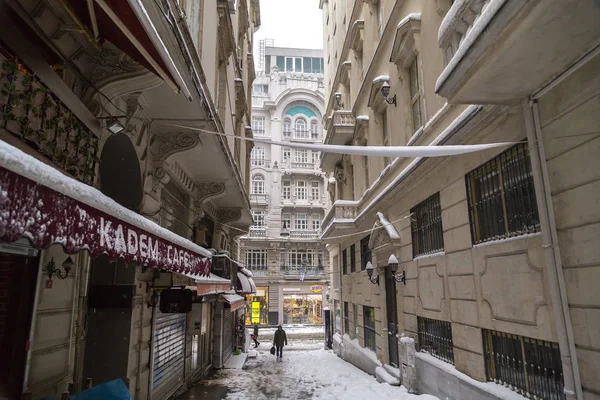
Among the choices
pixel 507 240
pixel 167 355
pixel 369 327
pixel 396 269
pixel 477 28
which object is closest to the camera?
pixel 477 28

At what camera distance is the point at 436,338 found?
9.30 metres

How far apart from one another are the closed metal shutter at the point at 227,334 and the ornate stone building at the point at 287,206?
2191cm

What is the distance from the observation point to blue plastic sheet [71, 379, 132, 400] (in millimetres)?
4836

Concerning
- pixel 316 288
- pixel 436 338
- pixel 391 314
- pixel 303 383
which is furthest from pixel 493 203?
pixel 316 288

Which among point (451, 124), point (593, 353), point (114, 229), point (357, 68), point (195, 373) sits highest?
point (357, 68)

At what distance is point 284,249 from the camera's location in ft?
141

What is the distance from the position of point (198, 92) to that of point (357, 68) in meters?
13.3

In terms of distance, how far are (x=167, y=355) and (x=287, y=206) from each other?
3418 cm

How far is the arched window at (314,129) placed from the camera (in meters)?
45.2

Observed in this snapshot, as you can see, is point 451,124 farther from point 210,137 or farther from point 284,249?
point 284,249

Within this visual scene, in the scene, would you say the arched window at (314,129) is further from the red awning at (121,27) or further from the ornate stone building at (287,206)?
the red awning at (121,27)

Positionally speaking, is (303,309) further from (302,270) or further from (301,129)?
(301,129)

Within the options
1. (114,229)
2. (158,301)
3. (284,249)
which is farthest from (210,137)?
(284,249)

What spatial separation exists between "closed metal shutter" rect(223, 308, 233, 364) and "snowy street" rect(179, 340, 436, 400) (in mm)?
1163
